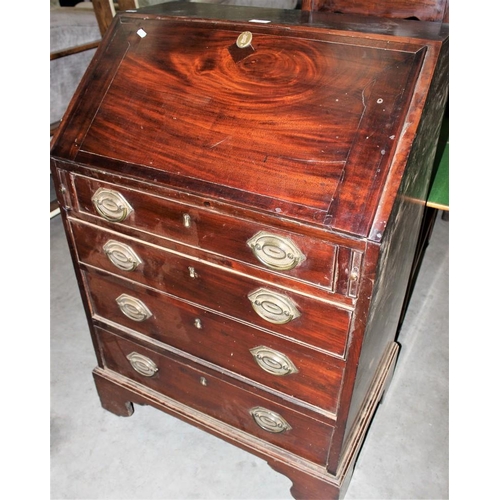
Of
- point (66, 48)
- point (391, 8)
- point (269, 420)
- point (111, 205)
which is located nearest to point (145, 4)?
point (66, 48)

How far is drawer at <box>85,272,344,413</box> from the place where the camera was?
123cm

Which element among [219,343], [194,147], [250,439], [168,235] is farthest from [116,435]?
[194,147]

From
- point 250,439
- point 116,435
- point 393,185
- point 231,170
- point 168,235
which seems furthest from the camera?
point 116,435

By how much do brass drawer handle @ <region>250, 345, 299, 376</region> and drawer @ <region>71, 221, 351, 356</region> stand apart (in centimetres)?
8

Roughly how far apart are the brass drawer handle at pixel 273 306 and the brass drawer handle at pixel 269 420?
371 millimetres

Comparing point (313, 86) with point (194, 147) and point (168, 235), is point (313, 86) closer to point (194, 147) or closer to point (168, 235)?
point (194, 147)

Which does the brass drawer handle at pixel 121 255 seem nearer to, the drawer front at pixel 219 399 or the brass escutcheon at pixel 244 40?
the drawer front at pixel 219 399

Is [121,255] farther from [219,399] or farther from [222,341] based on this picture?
[219,399]

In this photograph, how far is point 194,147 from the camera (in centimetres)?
115

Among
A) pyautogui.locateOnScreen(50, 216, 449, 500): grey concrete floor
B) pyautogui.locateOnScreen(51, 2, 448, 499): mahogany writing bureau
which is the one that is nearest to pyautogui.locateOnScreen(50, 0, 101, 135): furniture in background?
pyautogui.locateOnScreen(50, 216, 449, 500): grey concrete floor

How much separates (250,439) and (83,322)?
1.18 metres

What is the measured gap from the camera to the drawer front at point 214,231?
1.04 metres

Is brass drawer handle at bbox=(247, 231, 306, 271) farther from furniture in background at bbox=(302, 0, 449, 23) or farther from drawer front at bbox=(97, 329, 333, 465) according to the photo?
furniture in background at bbox=(302, 0, 449, 23)

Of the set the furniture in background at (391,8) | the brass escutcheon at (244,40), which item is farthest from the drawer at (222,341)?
the furniture in background at (391,8)
